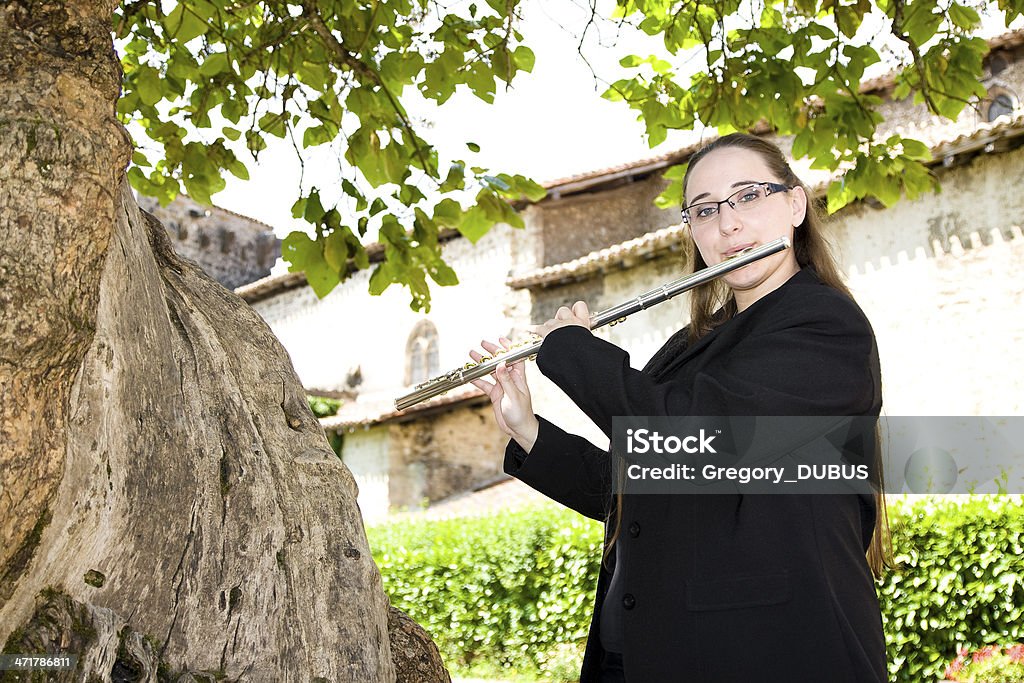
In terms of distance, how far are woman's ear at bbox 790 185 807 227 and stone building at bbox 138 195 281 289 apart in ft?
83.0

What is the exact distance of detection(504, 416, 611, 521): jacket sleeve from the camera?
7.20ft

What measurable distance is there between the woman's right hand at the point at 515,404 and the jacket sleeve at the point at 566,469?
34 mm

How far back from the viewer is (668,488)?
Answer: 1.78 metres

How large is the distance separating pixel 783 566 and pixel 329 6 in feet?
9.14

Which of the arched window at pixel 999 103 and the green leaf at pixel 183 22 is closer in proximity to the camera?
the green leaf at pixel 183 22

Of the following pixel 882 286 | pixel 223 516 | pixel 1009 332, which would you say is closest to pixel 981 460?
pixel 1009 332

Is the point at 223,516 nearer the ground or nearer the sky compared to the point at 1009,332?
nearer the ground

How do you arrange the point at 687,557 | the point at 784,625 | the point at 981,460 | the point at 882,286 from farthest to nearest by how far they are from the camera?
the point at 882,286 < the point at 981,460 < the point at 687,557 < the point at 784,625

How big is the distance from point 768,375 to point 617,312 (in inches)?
27.8

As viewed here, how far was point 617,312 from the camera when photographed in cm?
234

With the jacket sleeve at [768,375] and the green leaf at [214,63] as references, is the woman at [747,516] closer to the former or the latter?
the jacket sleeve at [768,375]

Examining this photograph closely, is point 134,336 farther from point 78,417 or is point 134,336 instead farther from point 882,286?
point 882,286

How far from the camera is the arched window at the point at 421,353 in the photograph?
71.1ft

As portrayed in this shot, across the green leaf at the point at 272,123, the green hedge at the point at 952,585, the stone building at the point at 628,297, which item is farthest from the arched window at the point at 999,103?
the green leaf at the point at 272,123
